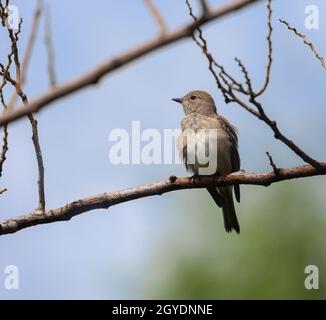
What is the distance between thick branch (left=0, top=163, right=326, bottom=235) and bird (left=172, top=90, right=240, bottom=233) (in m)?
2.52

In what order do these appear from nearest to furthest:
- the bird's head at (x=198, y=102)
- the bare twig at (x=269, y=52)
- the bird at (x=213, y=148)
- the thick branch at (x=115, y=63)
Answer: the thick branch at (x=115, y=63), the bare twig at (x=269, y=52), the bird at (x=213, y=148), the bird's head at (x=198, y=102)

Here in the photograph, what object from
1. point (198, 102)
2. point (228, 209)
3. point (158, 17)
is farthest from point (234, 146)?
point (158, 17)

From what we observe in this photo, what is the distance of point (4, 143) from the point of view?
4242mm

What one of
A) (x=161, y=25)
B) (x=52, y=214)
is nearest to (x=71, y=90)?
(x=161, y=25)

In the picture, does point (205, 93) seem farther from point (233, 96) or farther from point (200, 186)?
point (233, 96)

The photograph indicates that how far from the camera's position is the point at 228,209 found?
8.55 m

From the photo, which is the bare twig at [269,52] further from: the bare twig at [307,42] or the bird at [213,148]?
the bird at [213,148]

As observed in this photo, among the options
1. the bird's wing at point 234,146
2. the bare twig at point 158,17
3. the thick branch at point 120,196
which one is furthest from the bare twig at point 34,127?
the bird's wing at point 234,146

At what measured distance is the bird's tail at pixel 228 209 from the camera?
8.45m

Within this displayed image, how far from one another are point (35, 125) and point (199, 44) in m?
1.20

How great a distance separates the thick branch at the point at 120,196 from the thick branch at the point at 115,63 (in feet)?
10.1

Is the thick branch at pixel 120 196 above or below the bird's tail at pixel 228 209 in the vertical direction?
below

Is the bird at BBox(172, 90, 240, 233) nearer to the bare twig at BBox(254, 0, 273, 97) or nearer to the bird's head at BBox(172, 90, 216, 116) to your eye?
the bird's head at BBox(172, 90, 216, 116)

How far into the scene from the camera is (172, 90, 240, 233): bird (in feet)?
25.3
